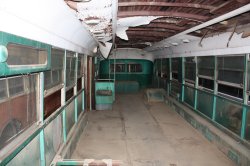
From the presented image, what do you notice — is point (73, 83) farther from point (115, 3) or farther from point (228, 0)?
point (228, 0)

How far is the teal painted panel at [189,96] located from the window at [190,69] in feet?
1.05

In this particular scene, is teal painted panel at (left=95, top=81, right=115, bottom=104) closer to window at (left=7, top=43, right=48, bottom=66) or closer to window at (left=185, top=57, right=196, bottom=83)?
window at (left=185, top=57, right=196, bottom=83)

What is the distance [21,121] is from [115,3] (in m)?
1.61

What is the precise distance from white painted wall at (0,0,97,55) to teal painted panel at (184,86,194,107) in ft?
18.0

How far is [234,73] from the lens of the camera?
5035mm

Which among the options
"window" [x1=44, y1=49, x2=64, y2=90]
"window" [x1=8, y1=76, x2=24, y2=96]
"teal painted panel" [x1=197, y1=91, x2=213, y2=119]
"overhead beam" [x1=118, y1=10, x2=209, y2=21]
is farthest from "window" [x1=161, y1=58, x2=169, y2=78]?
"window" [x1=8, y1=76, x2=24, y2=96]

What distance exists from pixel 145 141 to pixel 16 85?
4055 mm

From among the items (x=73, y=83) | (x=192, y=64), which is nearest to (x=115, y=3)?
(x=73, y=83)

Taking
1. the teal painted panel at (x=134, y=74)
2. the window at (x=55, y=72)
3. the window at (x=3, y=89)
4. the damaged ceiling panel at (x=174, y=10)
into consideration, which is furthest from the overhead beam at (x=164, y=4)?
the teal painted panel at (x=134, y=74)

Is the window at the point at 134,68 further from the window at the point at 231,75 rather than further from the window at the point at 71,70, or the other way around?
the window at the point at 71,70

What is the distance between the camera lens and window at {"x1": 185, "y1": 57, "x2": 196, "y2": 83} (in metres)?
7.48

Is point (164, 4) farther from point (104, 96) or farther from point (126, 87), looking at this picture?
point (126, 87)

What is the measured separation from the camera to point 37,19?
2.19 metres

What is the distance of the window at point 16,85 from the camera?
2.04 metres
